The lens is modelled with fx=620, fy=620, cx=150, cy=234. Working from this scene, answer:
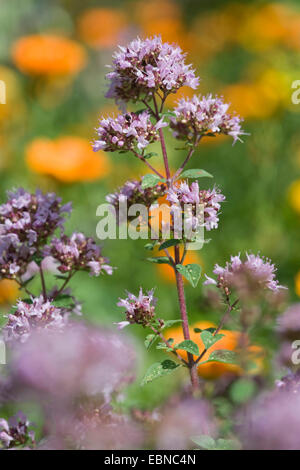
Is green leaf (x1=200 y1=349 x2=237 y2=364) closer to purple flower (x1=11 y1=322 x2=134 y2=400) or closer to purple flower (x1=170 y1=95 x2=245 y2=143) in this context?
purple flower (x1=11 y1=322 x2=134 y2=400)

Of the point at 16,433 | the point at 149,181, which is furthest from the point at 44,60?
the point at 16,433

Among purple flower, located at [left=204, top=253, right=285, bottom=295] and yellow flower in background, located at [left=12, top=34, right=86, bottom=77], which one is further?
yellow flower in background, located at [left=12, top=34, right=86, bottom=77]

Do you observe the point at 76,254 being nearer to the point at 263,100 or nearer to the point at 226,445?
the point at 226,445

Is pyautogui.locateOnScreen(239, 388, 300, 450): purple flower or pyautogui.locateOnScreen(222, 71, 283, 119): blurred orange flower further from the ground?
pyautogui.locateOnScreen(222, 71, 283, 119): blurred orange flower

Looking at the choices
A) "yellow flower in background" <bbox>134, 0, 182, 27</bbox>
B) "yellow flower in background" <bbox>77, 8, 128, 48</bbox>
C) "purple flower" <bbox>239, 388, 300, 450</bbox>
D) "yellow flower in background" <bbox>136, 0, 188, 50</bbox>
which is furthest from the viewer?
"yellow flower in background" <bbox>134, 0, 182, 27</bbox>

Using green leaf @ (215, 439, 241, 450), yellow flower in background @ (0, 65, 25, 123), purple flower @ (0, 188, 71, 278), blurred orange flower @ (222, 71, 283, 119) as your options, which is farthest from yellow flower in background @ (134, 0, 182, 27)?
green leaf @ (215, 439, 241, 450)

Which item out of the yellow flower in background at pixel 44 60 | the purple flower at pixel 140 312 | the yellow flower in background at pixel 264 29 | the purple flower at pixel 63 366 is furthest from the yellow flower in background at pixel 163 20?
the purple flower at pixel 63 366

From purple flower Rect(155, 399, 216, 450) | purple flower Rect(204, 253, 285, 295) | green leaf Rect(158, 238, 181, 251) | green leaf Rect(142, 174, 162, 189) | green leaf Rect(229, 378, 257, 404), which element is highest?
green leaf Rect(142, 174, 162, 189)

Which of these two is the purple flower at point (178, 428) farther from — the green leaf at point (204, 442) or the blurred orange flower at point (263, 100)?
the blurred orange flower at point (263, 100)
